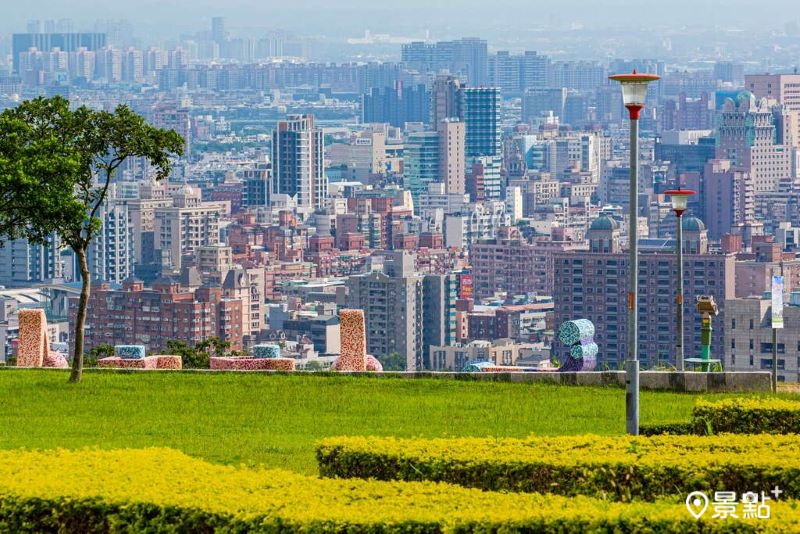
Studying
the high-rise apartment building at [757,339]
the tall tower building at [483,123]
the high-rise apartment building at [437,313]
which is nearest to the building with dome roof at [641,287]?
the high-rise apartment building at [437,313]

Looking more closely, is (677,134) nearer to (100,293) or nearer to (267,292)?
(267,292)

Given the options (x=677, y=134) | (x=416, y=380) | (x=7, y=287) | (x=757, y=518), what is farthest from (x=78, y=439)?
(x=677, y=134)

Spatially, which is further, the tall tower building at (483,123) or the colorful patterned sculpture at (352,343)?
the tall tower building at (483,123)

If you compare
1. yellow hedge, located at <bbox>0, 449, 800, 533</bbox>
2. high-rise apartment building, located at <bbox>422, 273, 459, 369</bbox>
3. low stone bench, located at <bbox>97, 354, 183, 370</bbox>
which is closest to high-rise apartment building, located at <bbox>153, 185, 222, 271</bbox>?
high-rise apartment building, located at <bbox>422, 273, 459, 369</bbox>

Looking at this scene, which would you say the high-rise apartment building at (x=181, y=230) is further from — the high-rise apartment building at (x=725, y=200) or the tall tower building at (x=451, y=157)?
the tall tower building at (x=451, y=157)

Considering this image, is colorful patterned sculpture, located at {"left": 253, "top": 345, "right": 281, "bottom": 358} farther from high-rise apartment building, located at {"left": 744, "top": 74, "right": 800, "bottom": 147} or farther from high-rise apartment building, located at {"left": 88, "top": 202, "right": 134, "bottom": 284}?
high-rise apartment building, located at {"left": 744, "top": 74, "right": 800, "bottom": 147}
